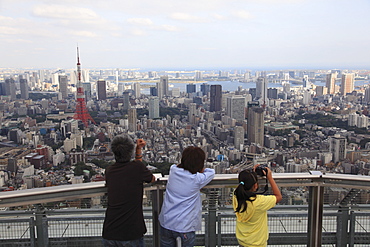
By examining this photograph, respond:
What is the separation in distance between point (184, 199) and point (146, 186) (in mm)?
150

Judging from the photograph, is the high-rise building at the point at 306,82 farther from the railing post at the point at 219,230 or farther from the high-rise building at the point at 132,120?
the railing post at the point at 219,230

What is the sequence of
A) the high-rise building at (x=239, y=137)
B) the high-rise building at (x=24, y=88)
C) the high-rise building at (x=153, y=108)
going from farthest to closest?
the high-rise building at (x=24, y=88) → the high-rise building at (x=153, y=108) → the high-rise building at (x=239, y=137)

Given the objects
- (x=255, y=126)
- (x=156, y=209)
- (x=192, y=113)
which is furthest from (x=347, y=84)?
(x=156, y=209)

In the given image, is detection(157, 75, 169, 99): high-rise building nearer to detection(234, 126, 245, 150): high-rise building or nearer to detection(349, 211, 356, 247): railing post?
detection(234, 126, 245, 150): high-rise building

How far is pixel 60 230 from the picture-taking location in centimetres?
128

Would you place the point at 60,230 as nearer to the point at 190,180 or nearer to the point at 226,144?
the point at 190,180

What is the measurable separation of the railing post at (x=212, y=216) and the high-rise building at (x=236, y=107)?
856 inches

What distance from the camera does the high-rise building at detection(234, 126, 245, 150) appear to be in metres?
16.6

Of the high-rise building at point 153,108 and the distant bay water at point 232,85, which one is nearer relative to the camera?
the high-rise building at point 153,108

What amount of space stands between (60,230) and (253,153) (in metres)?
13.9

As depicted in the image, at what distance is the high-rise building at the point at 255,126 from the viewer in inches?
708

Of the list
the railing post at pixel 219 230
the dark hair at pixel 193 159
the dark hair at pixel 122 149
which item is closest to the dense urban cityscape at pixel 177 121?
the railing post at pixel 219 230

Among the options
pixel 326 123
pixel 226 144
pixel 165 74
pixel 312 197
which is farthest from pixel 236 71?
pixel 312 197

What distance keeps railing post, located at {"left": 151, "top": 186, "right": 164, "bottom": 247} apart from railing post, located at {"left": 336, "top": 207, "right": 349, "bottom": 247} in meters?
0.66
